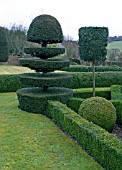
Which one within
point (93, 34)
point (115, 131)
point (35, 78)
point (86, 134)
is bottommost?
point (115, 131)

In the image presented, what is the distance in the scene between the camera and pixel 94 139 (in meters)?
7.39

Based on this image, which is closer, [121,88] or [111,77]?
[121,88]

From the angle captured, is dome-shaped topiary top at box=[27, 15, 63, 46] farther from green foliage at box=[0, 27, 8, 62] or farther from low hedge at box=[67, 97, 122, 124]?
green foliage at box=[0, 27, 8, 62]

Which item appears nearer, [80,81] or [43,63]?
[43,63]

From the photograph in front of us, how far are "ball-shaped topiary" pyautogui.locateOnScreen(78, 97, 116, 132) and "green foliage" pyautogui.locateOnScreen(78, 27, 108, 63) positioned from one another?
521cm

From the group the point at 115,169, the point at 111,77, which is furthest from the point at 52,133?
the point at 111,77

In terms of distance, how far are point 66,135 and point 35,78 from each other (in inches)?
147

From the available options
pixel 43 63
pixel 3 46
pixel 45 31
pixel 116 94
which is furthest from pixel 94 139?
pixel 3 46

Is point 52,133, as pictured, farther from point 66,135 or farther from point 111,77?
point 111,77

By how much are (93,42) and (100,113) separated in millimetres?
5913

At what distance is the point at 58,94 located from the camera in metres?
12.8

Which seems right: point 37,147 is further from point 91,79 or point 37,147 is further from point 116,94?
point 91,79

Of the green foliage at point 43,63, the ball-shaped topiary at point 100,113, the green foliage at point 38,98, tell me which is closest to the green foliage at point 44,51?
the green foliage at point 43,63

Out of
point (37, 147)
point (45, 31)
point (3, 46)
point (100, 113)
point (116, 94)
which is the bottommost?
point (37, 147)
